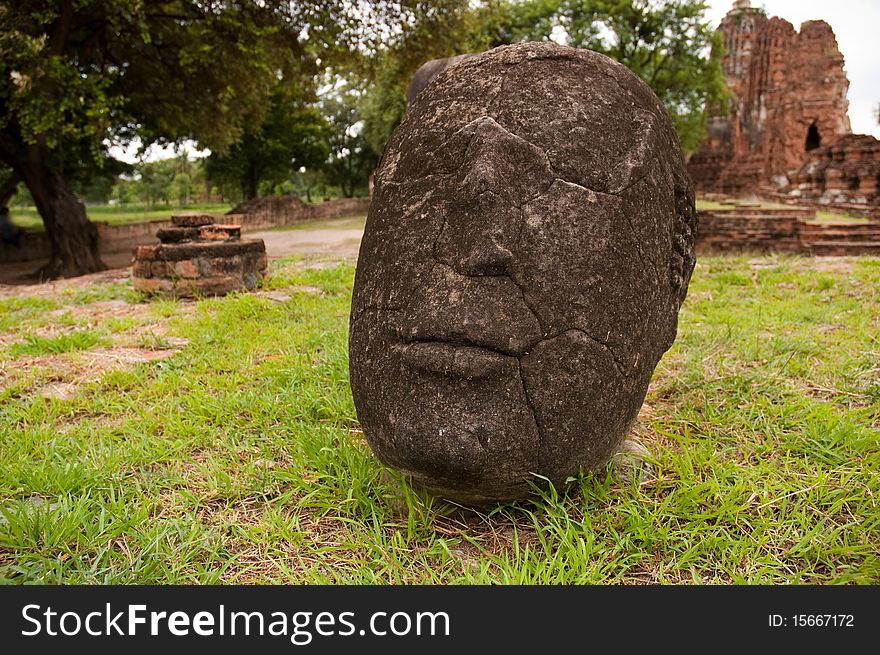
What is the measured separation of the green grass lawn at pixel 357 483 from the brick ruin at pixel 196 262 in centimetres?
210

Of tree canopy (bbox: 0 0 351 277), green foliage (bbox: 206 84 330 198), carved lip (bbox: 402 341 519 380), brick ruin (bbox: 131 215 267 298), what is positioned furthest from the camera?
green foliage (bbox: 206 84 330 198)

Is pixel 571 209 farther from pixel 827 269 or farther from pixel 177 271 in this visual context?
pixel 827 269

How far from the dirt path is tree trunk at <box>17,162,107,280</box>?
2.43 feet

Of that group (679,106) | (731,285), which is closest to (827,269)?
(731,285)

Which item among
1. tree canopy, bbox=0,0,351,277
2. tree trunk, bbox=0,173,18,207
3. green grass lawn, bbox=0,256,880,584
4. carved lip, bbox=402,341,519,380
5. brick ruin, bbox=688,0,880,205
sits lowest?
green grass lawn, bbox=0,256,880,584

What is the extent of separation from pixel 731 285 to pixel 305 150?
21494mm

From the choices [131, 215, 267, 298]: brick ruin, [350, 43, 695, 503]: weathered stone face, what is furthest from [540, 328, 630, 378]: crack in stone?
[131, 215, 267, 298]: brick ruin

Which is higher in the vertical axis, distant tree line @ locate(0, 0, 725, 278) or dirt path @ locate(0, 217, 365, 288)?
distant tree line @ locate(0, 0, 725, 278)

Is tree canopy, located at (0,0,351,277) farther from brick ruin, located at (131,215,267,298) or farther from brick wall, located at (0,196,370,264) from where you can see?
brick wall, located at (0,196,370,264)

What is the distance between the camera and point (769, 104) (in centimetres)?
2964

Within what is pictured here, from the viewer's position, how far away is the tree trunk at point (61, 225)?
11625 millimetres

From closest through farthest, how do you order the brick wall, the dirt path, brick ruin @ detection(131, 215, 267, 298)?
brick ruin @ detection(131, 215, 267, 298) < the dirt path < the brick wall

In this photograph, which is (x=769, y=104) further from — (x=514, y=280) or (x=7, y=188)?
(x=514, y=280)

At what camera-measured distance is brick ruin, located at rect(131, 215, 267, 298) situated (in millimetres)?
6438
